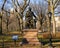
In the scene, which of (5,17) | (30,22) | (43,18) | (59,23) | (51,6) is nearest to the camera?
(30,22)

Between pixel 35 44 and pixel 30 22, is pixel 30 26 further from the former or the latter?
pixel 35 44

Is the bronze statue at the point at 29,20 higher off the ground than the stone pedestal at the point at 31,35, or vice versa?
the bronze statue at the point at 29,20

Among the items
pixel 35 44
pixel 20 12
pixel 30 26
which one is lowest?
pixel 35 44

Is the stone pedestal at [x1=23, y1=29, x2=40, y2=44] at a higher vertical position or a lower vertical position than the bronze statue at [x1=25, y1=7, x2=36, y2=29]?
lower

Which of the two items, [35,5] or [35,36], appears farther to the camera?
[35,5]

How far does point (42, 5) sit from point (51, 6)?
31.1 meters

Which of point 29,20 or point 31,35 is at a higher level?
point 29,20

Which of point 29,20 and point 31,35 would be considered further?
point 29,20

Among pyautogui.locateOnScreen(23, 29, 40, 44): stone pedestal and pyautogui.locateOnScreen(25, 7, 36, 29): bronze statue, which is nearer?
A: pyautogui.locateOnScreen(23, 29, 40, 44): stone pedestal

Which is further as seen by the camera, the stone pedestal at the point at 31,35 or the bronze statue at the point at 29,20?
the bronze statue at the point at 29,20

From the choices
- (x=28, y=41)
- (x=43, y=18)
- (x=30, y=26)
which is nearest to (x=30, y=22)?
(x=30, y=26)

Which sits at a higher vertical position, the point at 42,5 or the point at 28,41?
the point at 42,5

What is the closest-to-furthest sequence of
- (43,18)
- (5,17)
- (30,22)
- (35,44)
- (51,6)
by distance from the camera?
(35,44)
(30,22)
(51,6)
(43,18)
(5,17)

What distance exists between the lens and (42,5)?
209 feet
